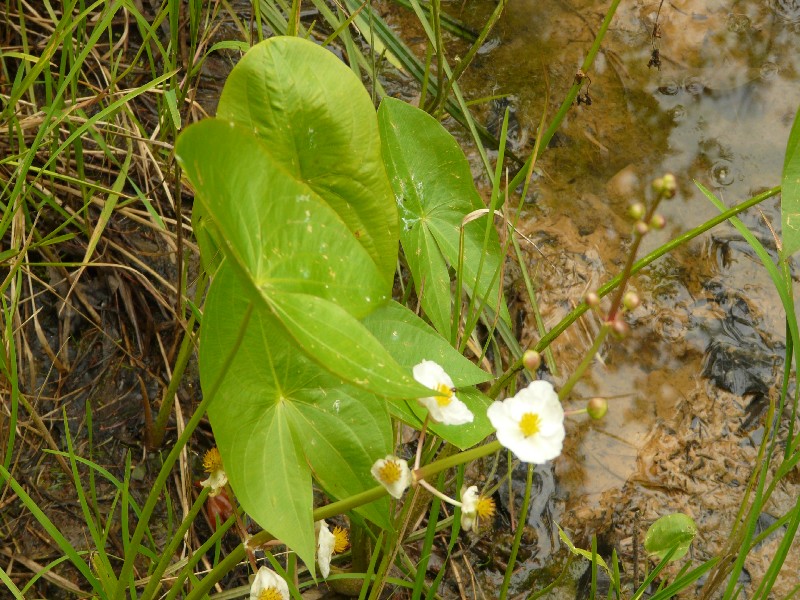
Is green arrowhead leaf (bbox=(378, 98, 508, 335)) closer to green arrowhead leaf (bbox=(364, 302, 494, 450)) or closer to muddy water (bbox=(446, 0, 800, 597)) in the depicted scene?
green arrowhead leaf (bbox=(364, 302, 494, 450))

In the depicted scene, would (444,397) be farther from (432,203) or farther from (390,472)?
(432,203)

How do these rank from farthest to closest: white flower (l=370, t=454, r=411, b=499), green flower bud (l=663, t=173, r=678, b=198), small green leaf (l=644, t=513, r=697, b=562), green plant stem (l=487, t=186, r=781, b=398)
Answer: small green leaf (l=644, t=513, r=697, b=562)
green plant stem (l=487, t=186, r=781, b=398)
white flower (l=370, t=454, r=411, b=499)
green flower bud (l=663, t=173, r=678, b=198)

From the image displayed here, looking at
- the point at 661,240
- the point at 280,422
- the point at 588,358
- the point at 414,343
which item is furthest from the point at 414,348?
the point at 661,240

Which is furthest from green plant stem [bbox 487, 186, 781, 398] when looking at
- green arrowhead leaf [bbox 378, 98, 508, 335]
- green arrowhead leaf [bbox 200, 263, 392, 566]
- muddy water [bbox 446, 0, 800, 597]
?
muddy water [bbox 446, 0, 800, 597]

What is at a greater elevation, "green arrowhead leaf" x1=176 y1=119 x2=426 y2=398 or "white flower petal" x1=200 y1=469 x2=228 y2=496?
"green arrowhead leaf" x1=176 y1=119 x2=426 y2=398

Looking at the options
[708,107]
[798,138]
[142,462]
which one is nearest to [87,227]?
[142,462]

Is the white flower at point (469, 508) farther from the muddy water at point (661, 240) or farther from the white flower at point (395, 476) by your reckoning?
the muddy water at point (661, 240)
